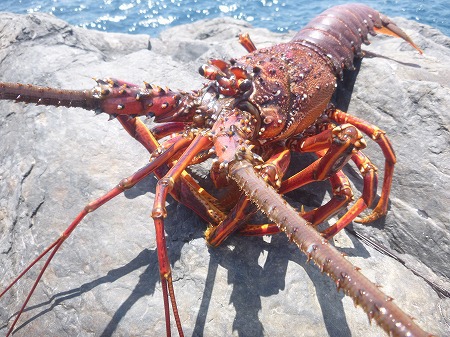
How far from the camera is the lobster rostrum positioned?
1669 mm

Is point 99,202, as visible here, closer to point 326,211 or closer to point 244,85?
point 244,85

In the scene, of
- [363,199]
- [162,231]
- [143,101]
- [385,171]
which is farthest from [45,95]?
[385,171]

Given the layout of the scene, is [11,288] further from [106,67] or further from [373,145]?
[373,145]

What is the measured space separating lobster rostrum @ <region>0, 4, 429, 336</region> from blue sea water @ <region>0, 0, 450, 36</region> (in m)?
7.24

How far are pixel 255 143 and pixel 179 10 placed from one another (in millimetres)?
9559

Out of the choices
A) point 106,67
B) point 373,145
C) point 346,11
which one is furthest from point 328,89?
point 106,67

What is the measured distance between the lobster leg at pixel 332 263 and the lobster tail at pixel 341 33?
2649 millimetres

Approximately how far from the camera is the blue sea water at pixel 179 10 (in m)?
10.3

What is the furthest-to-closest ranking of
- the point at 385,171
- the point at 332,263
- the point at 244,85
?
1. the point at 385,171
2. the point at 244,85
3. the point at 332,263

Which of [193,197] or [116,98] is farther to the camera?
[193,197]

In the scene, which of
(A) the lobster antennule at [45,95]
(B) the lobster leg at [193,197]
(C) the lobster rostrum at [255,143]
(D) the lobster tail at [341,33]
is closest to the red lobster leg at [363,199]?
(C) the lobster rostrum at [255,143]

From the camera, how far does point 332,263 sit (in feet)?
4.77

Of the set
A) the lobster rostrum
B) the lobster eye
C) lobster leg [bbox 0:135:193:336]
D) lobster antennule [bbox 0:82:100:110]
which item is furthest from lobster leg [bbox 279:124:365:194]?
lobster antennule [bbox 0:82:100:110]

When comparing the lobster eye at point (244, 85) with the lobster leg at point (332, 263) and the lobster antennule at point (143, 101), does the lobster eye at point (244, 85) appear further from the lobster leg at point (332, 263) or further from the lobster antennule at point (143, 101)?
the lobster leg at point (332, 263)
